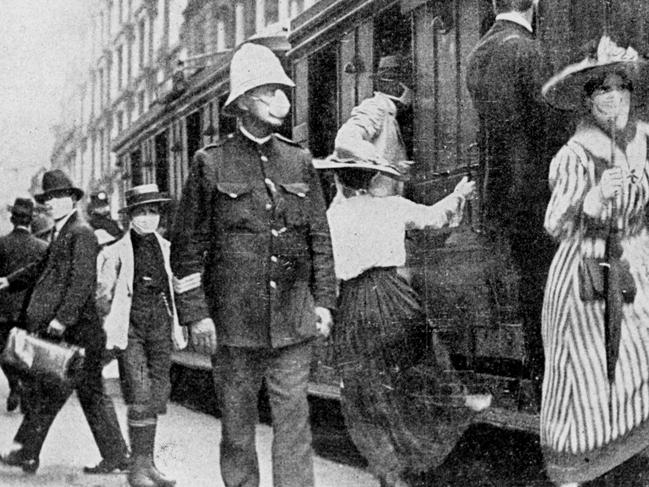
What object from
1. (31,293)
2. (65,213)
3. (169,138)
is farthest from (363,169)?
(169,138)

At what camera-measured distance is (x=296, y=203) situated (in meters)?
4.22

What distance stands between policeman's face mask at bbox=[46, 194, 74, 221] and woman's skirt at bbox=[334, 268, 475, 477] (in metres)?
1.67

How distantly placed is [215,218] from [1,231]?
3.48 metres

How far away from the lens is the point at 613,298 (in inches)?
149

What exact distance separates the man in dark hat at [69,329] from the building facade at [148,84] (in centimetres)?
109

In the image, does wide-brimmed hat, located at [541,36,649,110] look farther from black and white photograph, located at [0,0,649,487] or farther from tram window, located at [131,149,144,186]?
tram window, located at [131,149,144,186]

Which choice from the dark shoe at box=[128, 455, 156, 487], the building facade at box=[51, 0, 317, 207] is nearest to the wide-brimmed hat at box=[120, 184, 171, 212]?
the building facade at box=[51, 0, 317, 207]

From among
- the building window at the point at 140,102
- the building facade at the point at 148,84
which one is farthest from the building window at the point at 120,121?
the building window at the point at 140,102

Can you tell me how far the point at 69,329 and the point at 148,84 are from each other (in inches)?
109

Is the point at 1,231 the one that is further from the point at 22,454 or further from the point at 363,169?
the point at 363,169

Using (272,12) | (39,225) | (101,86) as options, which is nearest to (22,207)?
(39,225)

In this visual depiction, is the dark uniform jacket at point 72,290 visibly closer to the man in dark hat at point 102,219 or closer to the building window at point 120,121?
the man in dark hat at point 102,219

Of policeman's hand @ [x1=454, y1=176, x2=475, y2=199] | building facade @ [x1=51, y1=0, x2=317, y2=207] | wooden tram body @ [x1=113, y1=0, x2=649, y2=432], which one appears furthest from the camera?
building facade @ [x1=51, y1=0, x2=317, y2=207]

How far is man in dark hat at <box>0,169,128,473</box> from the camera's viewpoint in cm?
545
